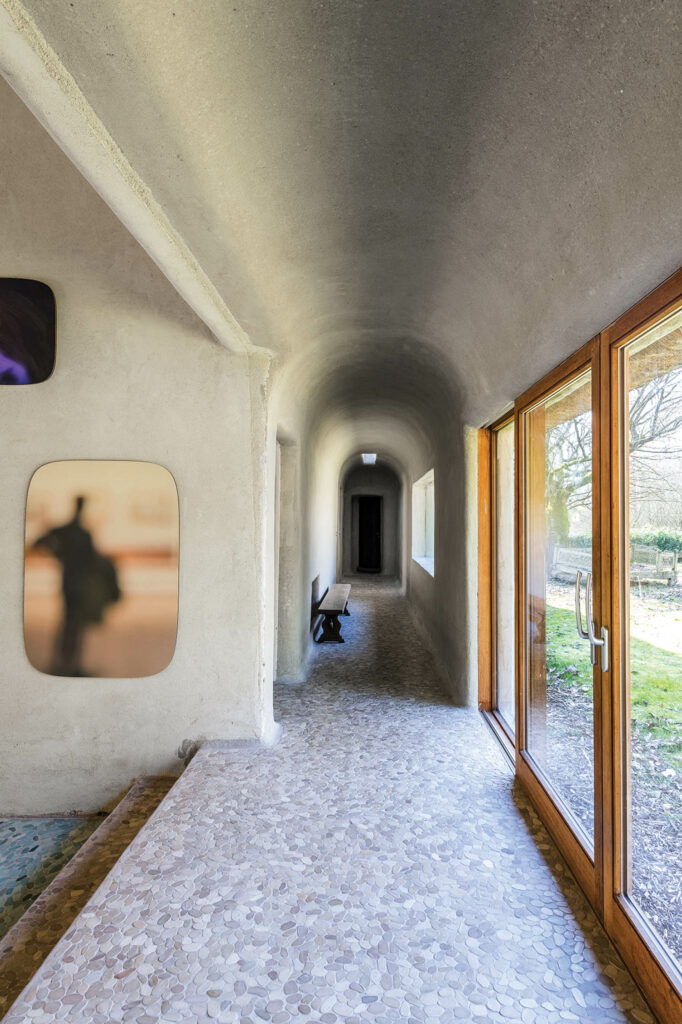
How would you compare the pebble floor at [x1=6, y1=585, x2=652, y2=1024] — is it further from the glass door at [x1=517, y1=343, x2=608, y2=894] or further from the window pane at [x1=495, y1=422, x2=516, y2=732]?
the window pane at [x1=495, y1=422, x2=516, y2=732]

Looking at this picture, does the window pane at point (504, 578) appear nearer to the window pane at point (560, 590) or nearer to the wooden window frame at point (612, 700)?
the window pane at point (560, 590)

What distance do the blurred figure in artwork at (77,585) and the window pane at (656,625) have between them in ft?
9.08

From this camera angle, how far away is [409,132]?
1707mm

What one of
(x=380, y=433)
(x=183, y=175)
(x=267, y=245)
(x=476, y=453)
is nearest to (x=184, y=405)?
(x=267, y=245)

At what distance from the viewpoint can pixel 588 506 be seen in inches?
85.3

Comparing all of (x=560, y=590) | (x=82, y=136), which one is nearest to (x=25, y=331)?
(x=82, y=136)

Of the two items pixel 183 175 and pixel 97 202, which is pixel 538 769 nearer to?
pixel 183 175

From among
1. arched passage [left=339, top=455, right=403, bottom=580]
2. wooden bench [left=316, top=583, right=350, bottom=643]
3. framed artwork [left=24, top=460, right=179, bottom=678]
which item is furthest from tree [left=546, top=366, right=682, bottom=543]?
arched passage [left=339, top=455, right=403, bottom=580]

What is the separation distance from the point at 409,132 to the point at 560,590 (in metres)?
1.95

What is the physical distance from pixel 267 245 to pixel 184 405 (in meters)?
1.28

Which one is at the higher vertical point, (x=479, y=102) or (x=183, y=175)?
(x=479, y=102)

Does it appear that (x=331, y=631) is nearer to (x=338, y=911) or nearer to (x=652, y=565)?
(x=338, y=911)

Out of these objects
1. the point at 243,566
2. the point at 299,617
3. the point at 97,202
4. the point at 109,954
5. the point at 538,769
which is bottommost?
the point at 109,954

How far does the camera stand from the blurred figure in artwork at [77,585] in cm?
317
